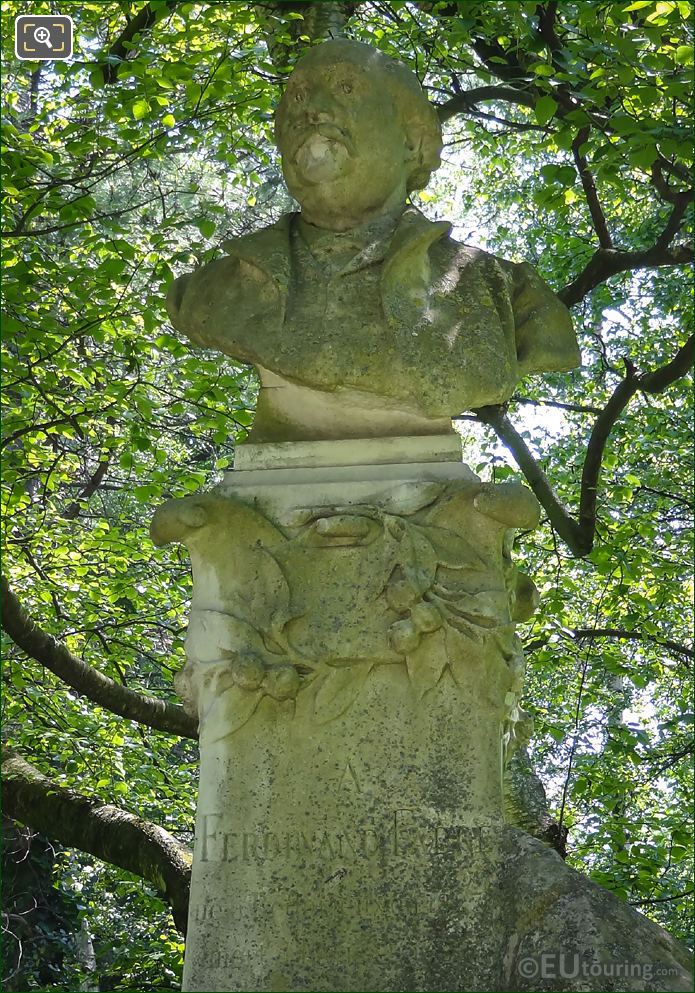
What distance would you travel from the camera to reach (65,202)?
8164 millimetres

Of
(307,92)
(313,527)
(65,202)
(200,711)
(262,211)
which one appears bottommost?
(200,711)

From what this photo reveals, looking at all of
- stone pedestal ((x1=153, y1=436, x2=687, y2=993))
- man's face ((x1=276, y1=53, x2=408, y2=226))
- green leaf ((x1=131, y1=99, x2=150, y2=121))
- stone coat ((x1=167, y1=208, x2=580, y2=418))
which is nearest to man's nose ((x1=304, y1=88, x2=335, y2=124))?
man's face ((x1=276, y1=53, x2=408, y2=226))

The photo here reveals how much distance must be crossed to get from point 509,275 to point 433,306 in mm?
333

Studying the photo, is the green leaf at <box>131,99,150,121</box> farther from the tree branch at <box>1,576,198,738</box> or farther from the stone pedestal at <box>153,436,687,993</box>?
the stone pedestal at <box>153,436,687,993</box>

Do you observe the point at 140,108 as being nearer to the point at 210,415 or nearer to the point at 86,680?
the point at 210,415

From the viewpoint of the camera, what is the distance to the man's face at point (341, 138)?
14.9ft

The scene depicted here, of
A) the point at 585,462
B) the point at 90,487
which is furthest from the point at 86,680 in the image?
the point at 90,487

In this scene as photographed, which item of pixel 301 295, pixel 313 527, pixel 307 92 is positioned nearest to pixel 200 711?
pixel 313 527

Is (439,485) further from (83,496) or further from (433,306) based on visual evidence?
(83,496)

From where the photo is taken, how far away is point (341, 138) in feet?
14.9

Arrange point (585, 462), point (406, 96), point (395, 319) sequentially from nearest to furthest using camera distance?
point (395, 319), point (406, 96), point (585, 462)
